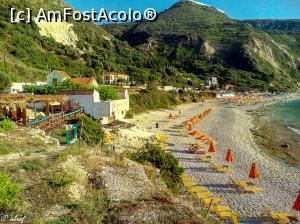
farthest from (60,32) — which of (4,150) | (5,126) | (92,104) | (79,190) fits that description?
(79,190)

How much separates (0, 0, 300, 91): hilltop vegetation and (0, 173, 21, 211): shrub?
34856 mm

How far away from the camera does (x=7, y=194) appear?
28.5 feet

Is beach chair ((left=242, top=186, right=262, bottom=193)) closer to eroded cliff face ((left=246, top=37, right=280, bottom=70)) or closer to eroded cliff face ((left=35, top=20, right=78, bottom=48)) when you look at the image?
eroded cliff face ((left=35, top=20, right=78, bottom=48))

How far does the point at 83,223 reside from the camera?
8.41 metres

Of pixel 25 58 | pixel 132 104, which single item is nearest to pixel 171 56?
pixel 25 58

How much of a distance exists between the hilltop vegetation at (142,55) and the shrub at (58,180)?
33.3 metres

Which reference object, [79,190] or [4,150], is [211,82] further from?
[79,190]

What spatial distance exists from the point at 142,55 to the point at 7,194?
432ft

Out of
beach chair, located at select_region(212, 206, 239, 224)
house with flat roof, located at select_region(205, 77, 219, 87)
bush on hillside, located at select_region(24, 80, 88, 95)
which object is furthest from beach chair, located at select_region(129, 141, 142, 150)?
house with flat roof, located at select_region(205, 77, 219, 87)

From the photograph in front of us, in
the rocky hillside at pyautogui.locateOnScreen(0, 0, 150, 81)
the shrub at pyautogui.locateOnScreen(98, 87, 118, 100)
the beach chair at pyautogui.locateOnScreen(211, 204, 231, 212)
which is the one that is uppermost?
the rocky hillside at pyautogui.locateOnScreen(0, 0, 150, 81)

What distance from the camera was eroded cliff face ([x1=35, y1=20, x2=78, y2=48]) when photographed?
9456cm

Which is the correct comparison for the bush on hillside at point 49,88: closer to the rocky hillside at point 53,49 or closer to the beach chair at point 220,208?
the rocky hillside at point 53,49

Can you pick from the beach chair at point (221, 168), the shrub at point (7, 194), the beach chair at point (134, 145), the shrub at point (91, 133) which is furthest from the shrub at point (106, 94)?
the shrub at point (7, 194)

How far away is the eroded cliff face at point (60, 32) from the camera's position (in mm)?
94562
